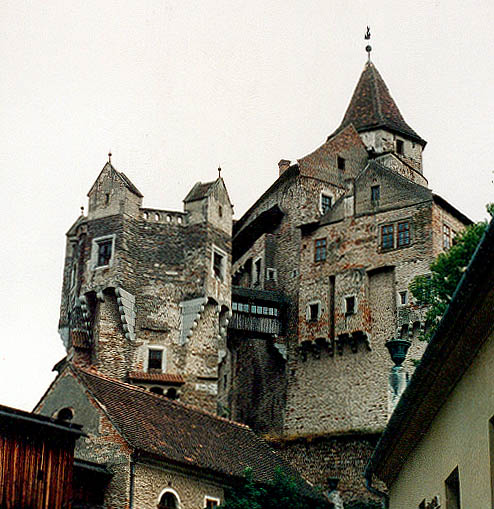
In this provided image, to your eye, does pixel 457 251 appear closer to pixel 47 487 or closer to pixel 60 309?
pixel 47 487

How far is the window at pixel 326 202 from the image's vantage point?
5638 centimetres

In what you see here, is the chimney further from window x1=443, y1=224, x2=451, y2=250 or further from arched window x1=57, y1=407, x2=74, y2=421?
arched window x1=57, y1=407, x2=74, y2=421

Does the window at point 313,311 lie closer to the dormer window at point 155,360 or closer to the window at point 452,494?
the dormer window at point 155,360

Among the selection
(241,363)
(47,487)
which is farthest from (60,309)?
(47,487)

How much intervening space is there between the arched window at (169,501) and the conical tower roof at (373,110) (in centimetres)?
3495

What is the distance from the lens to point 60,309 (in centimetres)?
5269

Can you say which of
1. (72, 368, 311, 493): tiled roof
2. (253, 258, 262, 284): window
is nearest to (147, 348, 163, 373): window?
(72, 368, 311, 493): tiled roof

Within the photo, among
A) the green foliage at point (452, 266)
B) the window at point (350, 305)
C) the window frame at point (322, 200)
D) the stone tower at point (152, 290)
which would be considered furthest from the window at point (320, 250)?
the green foliage at point (452, 266)

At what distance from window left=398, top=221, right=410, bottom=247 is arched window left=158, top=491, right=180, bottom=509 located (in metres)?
22.4

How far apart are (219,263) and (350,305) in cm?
661

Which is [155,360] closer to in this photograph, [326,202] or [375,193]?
[375,193]

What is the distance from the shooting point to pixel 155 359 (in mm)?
47000

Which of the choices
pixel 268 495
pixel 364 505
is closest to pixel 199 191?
pixel 364 505

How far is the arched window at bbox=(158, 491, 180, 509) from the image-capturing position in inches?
1238
